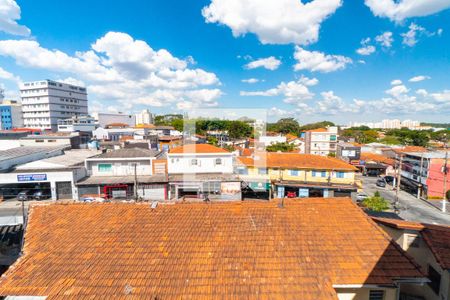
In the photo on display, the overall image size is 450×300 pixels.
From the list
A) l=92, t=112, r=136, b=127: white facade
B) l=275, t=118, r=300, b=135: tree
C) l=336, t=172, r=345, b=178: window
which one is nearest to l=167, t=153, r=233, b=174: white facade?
l=336, t=172, r=345, b=178: window

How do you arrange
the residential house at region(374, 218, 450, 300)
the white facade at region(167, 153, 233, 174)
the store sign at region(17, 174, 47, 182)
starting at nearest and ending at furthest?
the residential house at region(374, 218, 450, 300) < the store sign at region(17, 174, 47, 182) < the white facade at region(167, 153, 233, 174)

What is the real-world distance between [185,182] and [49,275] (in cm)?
1860

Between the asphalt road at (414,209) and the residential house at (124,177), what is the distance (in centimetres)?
2765

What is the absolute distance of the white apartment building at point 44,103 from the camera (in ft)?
263

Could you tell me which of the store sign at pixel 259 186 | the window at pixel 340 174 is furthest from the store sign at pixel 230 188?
the window at pixel 340 174

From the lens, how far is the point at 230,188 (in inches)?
973

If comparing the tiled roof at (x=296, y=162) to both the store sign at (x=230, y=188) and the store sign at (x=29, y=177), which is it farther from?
the store sign at (x=29, y=177)

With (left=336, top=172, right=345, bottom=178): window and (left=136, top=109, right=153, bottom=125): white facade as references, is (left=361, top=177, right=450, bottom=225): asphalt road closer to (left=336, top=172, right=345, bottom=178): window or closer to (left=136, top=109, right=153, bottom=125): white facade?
(left=336, top=172, right=345, bottom=178): window

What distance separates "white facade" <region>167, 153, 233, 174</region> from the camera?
86.5ft

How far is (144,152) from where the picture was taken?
28922 mm

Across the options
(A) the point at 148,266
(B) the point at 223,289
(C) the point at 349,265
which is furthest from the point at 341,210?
(A) the point at 148,266

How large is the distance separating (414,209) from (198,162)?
27134mm

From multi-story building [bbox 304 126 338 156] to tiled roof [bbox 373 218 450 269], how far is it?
149 ft

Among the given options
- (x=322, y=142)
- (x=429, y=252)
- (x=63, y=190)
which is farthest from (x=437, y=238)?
(x=322, y=142)
